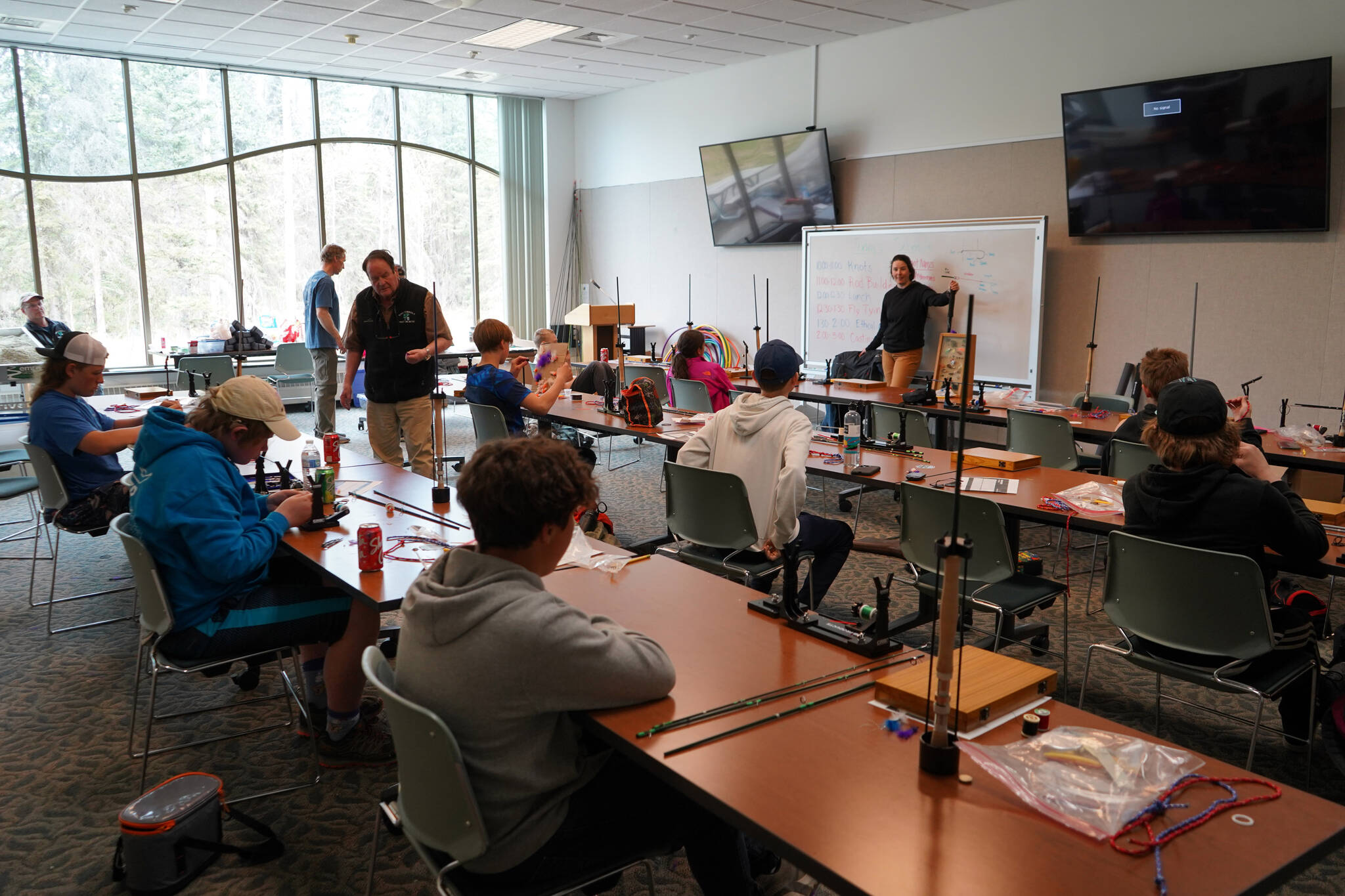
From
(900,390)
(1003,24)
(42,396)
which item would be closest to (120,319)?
(42,396)

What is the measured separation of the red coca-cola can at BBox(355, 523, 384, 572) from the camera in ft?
8.05

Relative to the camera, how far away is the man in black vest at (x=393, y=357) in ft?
16.3

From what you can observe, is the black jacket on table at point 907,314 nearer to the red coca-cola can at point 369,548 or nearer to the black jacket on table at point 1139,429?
the black jacket on table at point 1139,429

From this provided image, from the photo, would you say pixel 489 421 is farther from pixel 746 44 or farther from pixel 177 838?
pixel 746 44

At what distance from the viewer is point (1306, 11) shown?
567 cm

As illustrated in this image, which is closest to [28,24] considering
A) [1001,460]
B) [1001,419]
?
[1001,419]

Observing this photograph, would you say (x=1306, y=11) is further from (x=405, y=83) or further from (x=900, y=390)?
(x=405, y=83)

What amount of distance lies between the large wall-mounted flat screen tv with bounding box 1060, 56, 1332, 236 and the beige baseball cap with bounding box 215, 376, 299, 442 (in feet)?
19.7

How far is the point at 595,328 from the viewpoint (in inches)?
375

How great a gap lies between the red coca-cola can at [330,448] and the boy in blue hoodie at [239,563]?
0.83 m

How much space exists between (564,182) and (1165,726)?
399 inches

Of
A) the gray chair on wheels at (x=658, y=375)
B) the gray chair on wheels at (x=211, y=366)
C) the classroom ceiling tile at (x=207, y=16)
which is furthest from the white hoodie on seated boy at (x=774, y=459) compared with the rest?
the classroom ceiling tile at (x=207, y=16)

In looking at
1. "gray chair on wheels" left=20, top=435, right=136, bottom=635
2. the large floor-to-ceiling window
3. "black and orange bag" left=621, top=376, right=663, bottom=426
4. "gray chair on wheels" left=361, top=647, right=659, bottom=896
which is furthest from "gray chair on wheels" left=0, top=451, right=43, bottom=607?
the large floor-to-ceiling window

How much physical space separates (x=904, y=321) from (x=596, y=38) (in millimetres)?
3714
